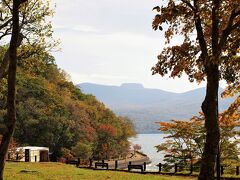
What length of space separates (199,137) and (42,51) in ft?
68.9

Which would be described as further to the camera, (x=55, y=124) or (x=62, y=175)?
(x=55, y=124)

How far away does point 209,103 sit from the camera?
17.0 metres

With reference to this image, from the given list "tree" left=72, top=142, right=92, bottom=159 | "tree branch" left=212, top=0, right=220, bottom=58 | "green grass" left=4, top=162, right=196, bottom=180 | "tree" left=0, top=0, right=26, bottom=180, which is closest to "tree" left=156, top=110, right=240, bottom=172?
"green grass" left=4, top=162, right=196, bottom=180

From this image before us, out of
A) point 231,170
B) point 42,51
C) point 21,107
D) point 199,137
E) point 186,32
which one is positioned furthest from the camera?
point 21,107

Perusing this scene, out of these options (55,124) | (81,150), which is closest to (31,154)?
(55,124)

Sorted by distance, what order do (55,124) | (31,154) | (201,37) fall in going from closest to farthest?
(201,37), (31,154), (55,124)

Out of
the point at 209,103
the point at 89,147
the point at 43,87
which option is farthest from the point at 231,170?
the point at 43,87

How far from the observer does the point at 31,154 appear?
6047 centimetres

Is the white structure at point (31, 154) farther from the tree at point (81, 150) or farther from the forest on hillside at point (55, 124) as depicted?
the tree at point (81, 150)

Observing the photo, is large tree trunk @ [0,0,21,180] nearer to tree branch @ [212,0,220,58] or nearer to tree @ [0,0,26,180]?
tree @ [0,0,26,180]

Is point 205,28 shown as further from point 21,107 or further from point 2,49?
point 21,107

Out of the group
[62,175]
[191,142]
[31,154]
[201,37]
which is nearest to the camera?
[201,37]

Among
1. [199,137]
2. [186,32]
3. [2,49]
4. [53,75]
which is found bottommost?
[199,137]

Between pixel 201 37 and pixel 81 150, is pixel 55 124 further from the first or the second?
pixel 201 37
